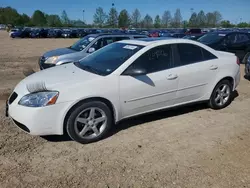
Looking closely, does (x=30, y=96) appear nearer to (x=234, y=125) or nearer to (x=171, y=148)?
(x=171, y=148)

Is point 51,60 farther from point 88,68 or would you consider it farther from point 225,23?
point 225,23

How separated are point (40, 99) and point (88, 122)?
773 millimetres

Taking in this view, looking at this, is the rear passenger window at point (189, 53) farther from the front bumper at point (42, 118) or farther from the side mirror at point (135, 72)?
the front bumper at point (42, 118)

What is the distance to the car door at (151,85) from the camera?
3965mm

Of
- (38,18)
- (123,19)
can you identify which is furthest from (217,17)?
(38,18)

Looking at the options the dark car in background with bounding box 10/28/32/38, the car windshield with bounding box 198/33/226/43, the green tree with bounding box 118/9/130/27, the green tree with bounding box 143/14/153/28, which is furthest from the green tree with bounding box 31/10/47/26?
the car windshield with bounding box 198/33/226/43

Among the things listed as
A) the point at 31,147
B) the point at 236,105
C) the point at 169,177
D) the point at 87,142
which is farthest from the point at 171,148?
the point at 236,105

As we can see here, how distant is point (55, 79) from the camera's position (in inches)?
152

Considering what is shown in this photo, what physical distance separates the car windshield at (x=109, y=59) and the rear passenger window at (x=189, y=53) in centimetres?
83

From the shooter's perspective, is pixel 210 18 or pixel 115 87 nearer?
pixel 115 87

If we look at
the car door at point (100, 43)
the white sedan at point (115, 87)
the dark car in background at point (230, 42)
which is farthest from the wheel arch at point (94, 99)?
the dark car in background at point (230, 42)

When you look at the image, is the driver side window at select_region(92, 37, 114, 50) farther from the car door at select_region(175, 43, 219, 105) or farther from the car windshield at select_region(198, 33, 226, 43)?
the car windshield at select_region(198, 33, 226, 43)

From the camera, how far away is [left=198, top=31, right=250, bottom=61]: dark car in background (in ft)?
34.5

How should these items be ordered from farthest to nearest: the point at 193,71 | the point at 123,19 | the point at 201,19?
the point at 201,19
the point at 123,19
the point at 193,71
